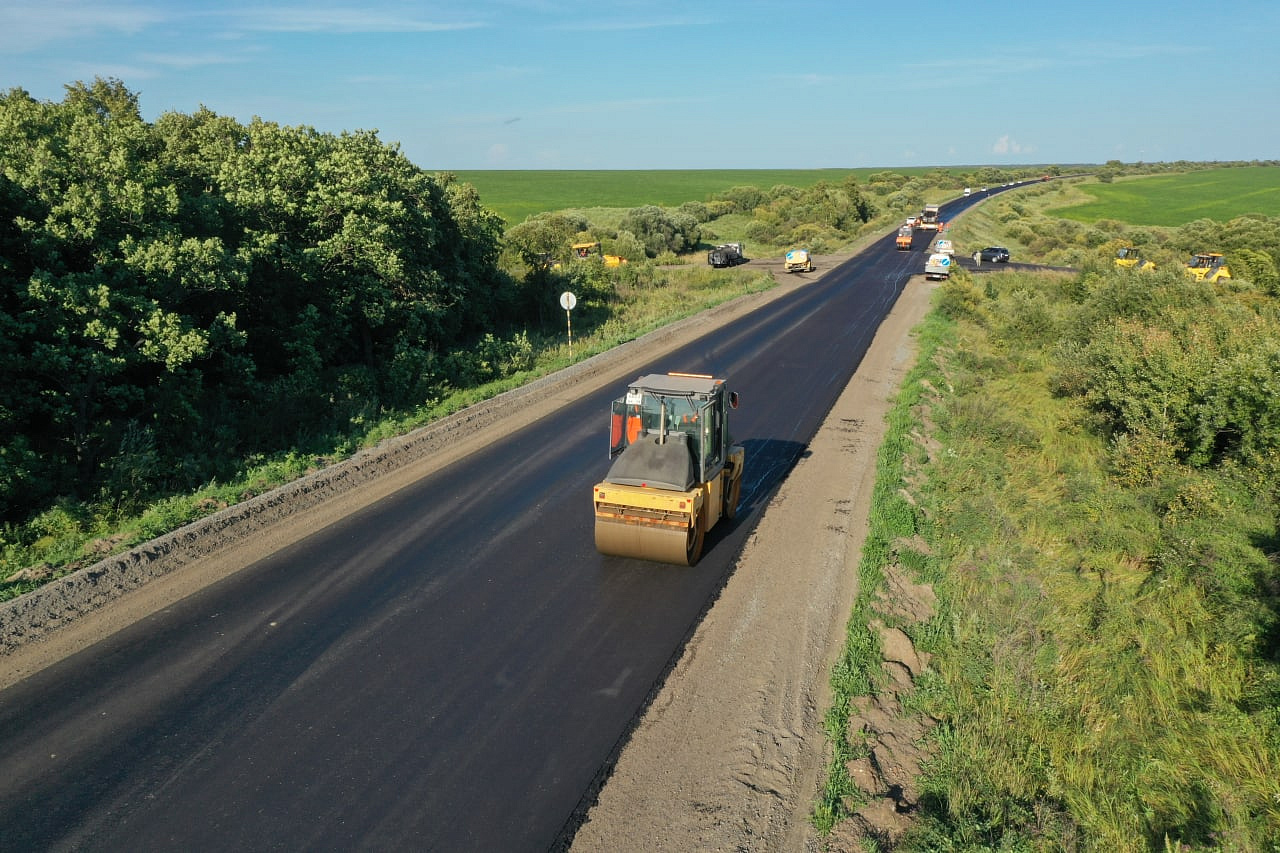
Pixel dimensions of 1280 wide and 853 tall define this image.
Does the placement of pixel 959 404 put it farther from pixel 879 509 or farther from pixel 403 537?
pixel 403 537

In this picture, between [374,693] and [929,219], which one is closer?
[374,693]

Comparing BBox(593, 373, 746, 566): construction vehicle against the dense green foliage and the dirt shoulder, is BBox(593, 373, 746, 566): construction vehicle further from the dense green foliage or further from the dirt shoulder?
the dense green foliage

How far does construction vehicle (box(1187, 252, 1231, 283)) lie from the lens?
3612 cm

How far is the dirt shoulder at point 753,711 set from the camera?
6281 mm

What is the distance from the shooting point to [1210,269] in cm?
3734

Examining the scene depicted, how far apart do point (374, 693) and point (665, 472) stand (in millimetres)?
4613

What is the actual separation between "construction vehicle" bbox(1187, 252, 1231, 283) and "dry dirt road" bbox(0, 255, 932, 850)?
105ft

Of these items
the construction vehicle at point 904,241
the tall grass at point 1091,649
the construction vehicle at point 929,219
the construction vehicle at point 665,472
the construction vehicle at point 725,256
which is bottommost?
the tall grass at point 1091,649

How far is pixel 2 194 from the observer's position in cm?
1241

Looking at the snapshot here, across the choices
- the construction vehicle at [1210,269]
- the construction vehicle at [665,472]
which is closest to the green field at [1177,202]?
the construction vehicle at [1210,269]

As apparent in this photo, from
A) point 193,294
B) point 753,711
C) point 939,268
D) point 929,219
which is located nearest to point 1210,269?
point 939,268

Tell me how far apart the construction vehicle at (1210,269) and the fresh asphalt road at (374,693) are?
36868 millimetres

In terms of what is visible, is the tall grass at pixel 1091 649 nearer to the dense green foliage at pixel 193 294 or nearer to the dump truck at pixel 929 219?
the dense green foliage at pixel 193 294

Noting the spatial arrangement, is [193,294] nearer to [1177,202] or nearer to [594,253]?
[594,253]
